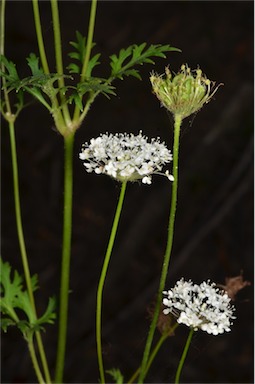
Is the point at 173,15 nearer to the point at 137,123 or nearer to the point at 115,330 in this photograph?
the point at 137,123

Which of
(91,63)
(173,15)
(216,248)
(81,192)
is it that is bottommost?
(91,63)

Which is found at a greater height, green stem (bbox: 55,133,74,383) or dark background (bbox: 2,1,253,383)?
dark background (bbox: 2,1,253,383)

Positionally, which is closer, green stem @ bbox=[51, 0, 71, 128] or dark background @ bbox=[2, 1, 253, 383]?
green stem @ bbox=[51, 0, 71, 128]

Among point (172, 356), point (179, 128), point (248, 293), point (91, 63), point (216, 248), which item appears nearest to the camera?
point (179, 128)

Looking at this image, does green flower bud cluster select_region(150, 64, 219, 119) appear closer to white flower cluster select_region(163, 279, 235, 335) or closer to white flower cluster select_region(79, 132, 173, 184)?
white flower cluster select_region(79, 132, 173, 184)

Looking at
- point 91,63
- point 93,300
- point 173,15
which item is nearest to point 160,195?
point 93,300

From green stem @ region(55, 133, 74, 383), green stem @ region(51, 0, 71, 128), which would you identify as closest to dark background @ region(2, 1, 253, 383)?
green stem @ region(55, 133, 74, 383)

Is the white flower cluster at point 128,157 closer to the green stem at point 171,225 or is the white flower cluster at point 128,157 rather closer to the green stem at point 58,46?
the green stem at point 171,225
